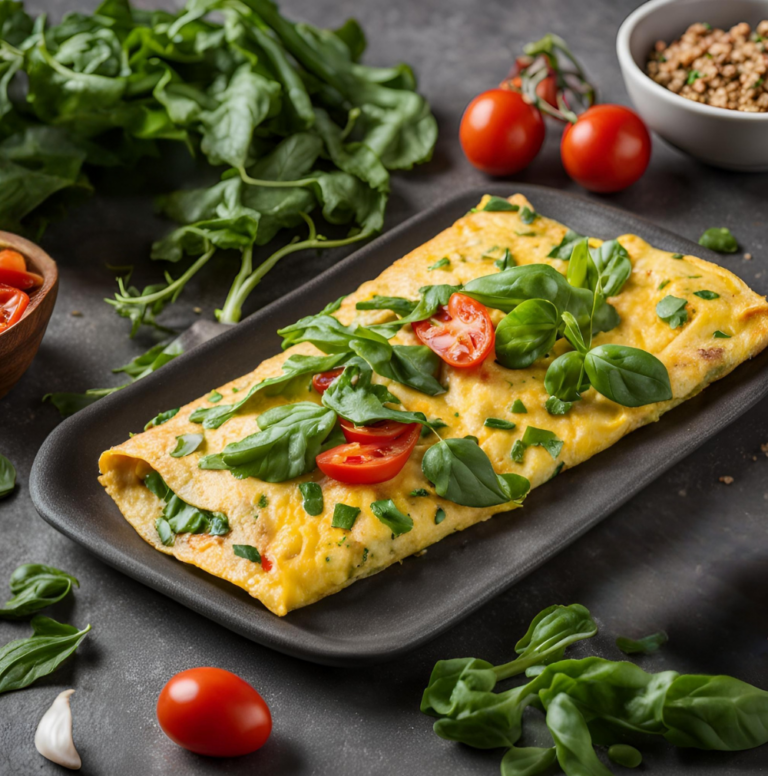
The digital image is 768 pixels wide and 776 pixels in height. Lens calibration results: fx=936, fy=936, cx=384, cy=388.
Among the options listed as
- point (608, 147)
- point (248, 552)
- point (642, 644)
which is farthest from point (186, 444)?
point (608, 147)

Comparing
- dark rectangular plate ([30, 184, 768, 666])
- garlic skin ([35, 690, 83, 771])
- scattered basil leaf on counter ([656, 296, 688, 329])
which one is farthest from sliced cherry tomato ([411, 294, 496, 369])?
garlic skin ([35, 690, 83, 771])

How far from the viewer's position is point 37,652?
3309mm

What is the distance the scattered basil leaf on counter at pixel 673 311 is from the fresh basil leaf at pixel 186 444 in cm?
195

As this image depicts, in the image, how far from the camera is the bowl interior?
547 cm

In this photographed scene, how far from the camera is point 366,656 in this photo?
10.0ft

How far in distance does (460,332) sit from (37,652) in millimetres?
1976

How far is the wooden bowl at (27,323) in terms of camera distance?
3.90m

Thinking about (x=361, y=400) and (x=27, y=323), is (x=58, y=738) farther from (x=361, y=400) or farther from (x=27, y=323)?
(x=27, y=323)

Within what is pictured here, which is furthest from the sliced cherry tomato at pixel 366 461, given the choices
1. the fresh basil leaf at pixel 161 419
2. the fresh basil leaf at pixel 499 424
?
the fresh basil leaf at pixel 161 419

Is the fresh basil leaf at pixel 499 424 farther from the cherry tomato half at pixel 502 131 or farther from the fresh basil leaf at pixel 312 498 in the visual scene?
the cherry tomato half at pixel 502 131

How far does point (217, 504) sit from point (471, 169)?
124 inches

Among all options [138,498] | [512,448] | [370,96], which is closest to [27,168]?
[370,96]

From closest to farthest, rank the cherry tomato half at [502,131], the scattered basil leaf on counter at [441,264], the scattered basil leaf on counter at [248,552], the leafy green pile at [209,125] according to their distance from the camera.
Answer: the scattered basil leaf on counter at [248,552] < the scattered basil leaf on counter at [441,264] < the leafy green pile at [209,125] < the cherry tomato half at [502,131]

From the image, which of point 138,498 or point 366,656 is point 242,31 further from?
point 366,656
